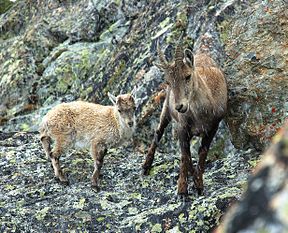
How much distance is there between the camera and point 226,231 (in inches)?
73.6

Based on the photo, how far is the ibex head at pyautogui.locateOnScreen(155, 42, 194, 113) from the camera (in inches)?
347

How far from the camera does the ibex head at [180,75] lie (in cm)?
881

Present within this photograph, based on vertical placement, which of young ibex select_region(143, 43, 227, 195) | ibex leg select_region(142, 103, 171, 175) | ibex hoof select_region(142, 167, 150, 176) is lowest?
ibex hoof select_region(142, 167, 150, 176)

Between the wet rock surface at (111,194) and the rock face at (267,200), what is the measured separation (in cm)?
657

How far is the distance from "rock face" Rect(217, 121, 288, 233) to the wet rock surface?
21.5 ft

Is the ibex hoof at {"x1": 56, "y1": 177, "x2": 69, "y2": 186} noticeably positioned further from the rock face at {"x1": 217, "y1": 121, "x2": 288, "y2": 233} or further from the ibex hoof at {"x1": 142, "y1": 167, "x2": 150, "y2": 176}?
the rock face at {"x1": 217, "y1": 121, "x2": 288, "y2": 233}

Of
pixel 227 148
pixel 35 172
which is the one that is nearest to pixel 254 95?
pixel 227 148

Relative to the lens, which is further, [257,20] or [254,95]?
[257,20]

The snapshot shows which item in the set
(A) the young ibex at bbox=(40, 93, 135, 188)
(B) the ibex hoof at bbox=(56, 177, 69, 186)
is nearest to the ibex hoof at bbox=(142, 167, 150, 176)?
(A) the young ibex at bbox=(40, 93, 135, 188)

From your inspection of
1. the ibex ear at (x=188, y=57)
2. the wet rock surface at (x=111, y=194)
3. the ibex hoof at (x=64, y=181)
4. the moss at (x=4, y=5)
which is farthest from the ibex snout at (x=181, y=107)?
the moss at (x=4, y=5)

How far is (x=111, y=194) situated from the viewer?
34.4 ft

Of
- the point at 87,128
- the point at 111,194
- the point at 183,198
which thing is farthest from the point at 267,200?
the point at 87,128

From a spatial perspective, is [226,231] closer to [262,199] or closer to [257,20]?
[262,199]

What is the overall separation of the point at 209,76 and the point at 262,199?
29.0ft
